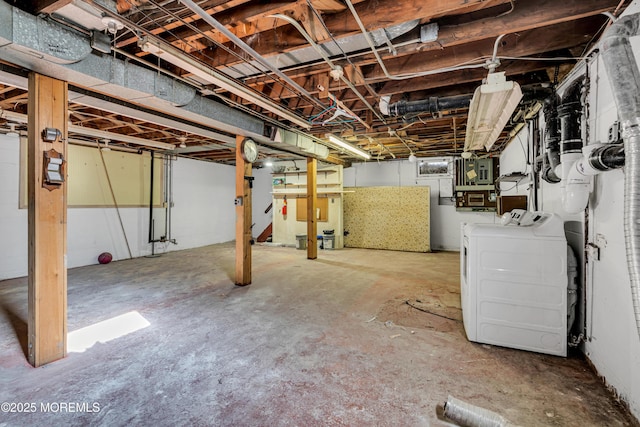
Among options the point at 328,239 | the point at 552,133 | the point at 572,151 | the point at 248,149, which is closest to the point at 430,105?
the point at 552,133

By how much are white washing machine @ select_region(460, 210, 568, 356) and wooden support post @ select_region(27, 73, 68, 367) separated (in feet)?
11.3

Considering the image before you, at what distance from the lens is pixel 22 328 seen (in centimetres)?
290

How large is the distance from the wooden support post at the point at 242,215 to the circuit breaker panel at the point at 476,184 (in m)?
5.42

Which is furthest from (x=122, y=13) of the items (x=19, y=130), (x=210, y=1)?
(x=19, y=130)

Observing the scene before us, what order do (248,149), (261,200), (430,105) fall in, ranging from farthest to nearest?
(261,200), (248,149), (430,105)

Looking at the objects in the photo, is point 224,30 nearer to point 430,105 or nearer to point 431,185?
point 430,105

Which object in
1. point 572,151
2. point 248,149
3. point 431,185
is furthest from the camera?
point 431,185

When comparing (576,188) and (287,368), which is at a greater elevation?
(576,188)

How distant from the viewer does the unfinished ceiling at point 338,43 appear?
186 centimetres

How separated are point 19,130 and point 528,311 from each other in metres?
7.39

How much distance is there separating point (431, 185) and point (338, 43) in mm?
6302

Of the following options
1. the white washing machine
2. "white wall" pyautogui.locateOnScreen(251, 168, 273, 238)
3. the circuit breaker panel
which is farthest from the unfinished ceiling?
"white wall" pyautogui.locateOnScreen(251, 168, 273, 238)

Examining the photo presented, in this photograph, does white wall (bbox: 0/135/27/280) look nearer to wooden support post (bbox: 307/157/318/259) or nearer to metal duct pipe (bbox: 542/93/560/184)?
wooden support post (bbox: 307/157/318/259)

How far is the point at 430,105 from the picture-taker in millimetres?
3207
